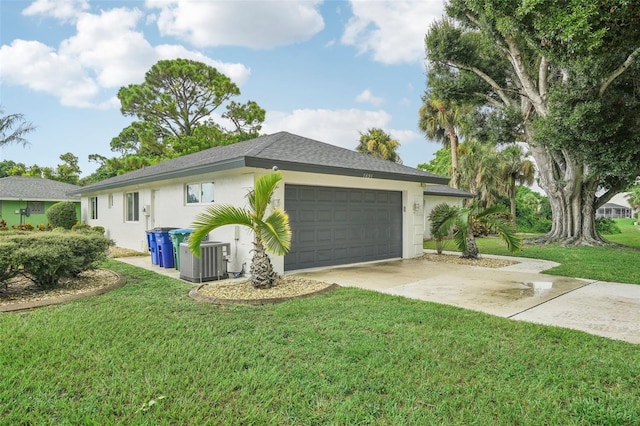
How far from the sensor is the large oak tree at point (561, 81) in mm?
6293

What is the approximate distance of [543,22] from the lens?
254 inches

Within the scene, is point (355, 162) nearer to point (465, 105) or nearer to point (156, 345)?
point (156, 345)

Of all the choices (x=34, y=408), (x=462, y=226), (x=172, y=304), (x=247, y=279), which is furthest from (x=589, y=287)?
(x=34, y=408)

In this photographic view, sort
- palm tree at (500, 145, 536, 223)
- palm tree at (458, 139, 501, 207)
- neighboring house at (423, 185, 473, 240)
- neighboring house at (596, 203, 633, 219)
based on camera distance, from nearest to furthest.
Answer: neighboring house at (423, 185, 473, 240) < palm tree at (458, 139, 501, 207) < palm tree at (500, 145, 536, 223) < neighboring house at (596, 203, 633, 219)

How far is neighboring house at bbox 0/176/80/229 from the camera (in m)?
23.5

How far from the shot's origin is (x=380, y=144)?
3078 centimetres

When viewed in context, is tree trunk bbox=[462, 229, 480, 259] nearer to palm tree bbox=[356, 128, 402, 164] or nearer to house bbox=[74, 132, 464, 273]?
house bbox=[74, 132, 464, 273]

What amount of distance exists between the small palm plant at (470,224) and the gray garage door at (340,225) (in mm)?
1335

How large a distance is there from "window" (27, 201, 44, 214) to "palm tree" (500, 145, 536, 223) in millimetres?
30675

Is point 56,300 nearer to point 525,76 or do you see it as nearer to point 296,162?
point 296,162

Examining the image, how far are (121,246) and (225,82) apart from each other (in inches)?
926

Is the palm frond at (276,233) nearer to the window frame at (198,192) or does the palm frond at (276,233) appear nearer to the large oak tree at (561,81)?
the window frame at (198,192)

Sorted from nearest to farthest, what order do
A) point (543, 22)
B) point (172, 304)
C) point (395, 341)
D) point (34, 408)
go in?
point (34, 408), point (395, 341), point (172, 304), point (543, 22)

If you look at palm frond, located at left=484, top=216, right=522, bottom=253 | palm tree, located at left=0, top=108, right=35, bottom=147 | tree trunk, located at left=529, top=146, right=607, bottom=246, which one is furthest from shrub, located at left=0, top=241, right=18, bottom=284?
palm tree, located at left=0, top=108, right=35, bottom=147
